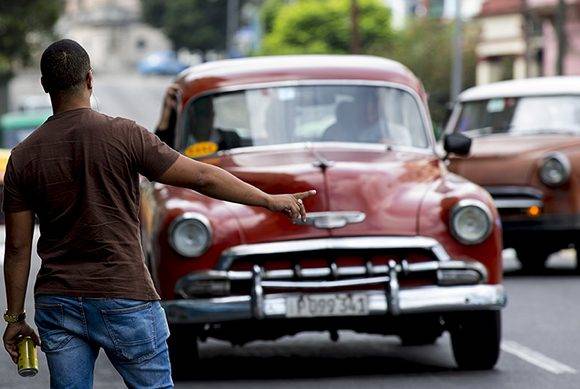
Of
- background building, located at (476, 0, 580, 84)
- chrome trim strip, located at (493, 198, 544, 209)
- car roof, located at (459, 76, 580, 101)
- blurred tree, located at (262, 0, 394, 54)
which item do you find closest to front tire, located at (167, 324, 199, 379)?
chrome trim strip, located at (493, 198, 544, 209)

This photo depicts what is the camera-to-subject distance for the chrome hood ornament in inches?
415

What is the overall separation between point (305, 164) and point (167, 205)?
932 millimetres

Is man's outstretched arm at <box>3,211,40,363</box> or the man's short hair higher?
the man's short hair

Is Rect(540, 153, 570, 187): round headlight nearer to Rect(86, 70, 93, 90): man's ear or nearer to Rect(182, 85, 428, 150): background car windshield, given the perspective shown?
Rect(182, 85, 428, 150): background car windshield

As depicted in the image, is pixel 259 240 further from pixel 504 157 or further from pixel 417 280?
pixel 504 157

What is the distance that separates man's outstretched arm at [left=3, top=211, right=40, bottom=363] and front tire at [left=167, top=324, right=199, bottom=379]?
4.58 m

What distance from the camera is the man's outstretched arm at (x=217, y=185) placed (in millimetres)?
5957

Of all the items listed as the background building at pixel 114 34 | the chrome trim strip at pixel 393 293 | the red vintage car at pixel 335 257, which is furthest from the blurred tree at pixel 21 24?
the background building at pixel 114 34

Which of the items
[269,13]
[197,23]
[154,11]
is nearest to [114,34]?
[154,11]

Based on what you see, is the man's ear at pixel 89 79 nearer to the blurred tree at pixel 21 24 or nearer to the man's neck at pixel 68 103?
the man's neck at pixel 68 103

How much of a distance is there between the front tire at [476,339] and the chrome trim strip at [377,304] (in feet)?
0.85

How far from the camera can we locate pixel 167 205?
10719 mm

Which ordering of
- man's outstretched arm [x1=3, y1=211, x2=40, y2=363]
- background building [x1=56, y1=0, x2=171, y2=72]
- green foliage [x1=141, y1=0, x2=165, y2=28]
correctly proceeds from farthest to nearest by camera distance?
1. background building [x1=56, y1=0, x2=171, y2=72]
2. green foliage [x1=141, y1=0, x2=165, y2=28]
3. man's outstretched arm [x1=3, y1=211, x2=40, y2=363]

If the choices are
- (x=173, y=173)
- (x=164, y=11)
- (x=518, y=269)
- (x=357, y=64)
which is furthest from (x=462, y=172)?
(x=164, y=11)
